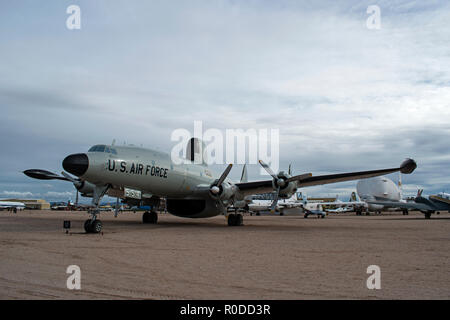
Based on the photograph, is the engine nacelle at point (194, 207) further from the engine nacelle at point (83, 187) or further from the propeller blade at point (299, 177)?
the engine nacelle at point (83, 187)

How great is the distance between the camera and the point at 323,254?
30.3 ft

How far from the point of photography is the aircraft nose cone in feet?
47.1

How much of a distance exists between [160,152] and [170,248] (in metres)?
10.5

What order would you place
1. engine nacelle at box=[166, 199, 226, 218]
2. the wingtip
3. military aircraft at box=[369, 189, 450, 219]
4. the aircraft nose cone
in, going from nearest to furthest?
1. the aircraft nose cone
2. the wingtip
3. engine nacelle at box=[166, 199, 226, 218]
4. military aircraft at box=[369, 189, 450, 219]

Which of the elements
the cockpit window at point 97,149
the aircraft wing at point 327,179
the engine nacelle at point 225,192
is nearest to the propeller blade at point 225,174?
the engine nacelle at point 225,192

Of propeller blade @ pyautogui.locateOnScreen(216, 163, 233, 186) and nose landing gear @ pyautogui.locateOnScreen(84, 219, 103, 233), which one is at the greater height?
propeller blade @ pyautogui.locateOnScreen(216, 163, 233, 186)

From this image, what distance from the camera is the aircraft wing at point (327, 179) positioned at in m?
20.1

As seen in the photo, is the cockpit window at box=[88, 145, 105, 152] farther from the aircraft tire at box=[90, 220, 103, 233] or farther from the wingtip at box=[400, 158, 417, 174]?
the wingtip at box=[400, 158, 417, 174]

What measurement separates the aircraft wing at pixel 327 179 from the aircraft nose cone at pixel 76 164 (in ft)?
35.7

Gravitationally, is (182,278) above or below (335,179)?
below

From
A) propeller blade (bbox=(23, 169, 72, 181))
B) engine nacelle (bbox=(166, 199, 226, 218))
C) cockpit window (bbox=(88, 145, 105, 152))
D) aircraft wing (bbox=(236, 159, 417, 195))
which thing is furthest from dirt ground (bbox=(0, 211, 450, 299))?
propeller blade (bbox=(23, 169, 72, 181))

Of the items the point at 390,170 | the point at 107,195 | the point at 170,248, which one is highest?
the point at 390,170
